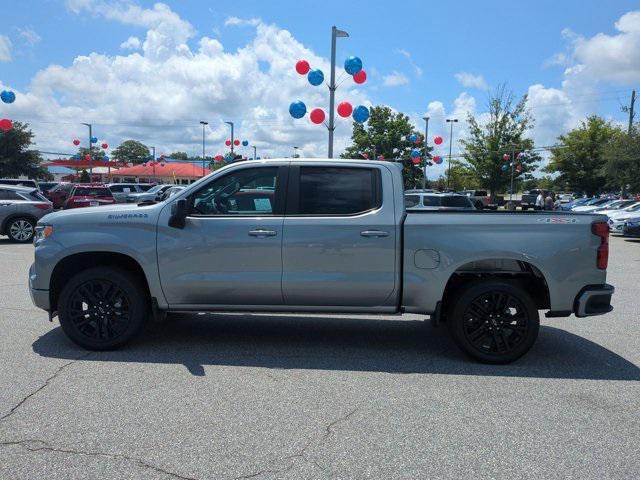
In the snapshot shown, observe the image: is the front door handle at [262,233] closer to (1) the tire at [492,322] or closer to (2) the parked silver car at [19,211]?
(1) the tire at [492,322]

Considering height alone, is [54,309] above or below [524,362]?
above

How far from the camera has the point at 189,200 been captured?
17.5 feet

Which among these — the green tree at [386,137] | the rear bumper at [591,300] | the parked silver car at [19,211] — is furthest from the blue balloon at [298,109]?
the green tree at [386,137]

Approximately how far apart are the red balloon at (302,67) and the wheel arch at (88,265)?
47.2 feet

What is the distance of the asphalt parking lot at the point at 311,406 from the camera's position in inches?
132

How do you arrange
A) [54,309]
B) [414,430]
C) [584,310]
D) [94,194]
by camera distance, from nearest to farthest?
[414,430], [584,310], [54,309], [94,194]

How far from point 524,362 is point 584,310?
754 millimetres

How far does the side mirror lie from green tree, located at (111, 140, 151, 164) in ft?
479

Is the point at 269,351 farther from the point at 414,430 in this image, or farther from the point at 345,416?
the point at 414,430

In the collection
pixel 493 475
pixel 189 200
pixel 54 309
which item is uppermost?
pixel 189 200

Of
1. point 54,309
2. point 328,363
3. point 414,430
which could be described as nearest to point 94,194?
point 54,309

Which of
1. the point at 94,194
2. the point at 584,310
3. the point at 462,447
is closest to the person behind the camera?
the point at 462,447

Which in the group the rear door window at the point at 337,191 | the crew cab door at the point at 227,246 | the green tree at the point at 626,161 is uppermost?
the green tree at the point at 626,161

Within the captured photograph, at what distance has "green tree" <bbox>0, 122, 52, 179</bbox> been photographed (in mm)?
51562
